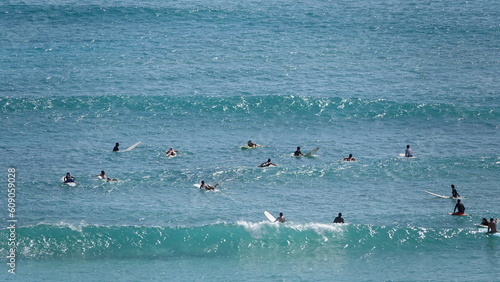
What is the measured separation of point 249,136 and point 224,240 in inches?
722

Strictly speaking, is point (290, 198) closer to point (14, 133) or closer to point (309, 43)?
point (14, 133)

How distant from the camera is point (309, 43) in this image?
266 feet

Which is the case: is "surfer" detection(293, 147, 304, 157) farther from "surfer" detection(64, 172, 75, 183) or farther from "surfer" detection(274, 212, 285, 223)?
"surfer" detection(64, 172, 75, 183)

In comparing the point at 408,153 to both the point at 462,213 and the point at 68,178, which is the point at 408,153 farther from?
the point at 68,178

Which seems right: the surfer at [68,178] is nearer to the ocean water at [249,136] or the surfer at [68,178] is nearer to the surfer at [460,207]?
the ocean water at [249,136]

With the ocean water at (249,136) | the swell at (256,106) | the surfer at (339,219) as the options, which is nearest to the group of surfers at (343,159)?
the surfer at (339,219)

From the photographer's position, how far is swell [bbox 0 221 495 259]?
1777 inches

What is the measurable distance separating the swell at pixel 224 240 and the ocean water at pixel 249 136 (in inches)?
4.0

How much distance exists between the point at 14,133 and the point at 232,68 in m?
21.4

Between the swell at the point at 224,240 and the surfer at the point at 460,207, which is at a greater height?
the surfer at the point at 460,207

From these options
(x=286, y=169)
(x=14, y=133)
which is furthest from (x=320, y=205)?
(x=14, y=133)

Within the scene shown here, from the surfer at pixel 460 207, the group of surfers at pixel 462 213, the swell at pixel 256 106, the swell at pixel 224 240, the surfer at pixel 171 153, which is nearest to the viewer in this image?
the swell at pixel 224 240

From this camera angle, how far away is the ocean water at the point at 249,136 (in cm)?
4494

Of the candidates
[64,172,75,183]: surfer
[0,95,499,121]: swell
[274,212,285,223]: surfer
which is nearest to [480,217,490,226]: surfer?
[274,212,285,223]: surfer
